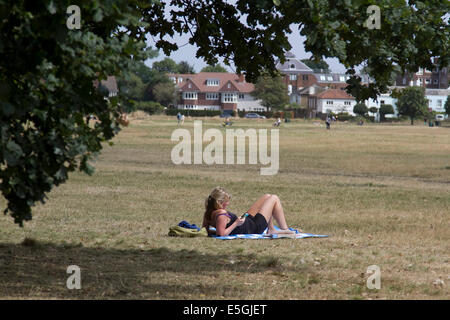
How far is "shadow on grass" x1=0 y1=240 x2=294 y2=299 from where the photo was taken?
8273mm

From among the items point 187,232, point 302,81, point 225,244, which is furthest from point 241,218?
point 302,81

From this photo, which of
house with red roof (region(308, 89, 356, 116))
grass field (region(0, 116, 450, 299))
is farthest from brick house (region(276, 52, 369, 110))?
grass field (region(0, 116, 450, 299))

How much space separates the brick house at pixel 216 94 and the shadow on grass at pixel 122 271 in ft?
519

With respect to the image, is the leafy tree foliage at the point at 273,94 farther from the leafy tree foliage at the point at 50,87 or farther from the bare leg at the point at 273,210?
the leafy tree foliage at the point at 50,87

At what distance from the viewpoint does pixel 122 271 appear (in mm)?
9680

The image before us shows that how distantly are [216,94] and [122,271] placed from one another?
165558 millimetres

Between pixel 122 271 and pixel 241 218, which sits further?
pixel 241 218

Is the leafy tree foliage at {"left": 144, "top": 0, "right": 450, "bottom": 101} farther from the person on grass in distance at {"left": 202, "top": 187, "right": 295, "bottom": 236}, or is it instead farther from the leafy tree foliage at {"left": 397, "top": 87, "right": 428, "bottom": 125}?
the leafy tree foliage at {"left": 397, "top": 87, "right": 428, "bottom": 125}

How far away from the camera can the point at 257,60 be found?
34.9ft

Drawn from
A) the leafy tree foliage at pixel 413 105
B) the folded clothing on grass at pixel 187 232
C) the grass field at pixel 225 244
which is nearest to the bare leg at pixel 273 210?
the grass field at pixel 225 244

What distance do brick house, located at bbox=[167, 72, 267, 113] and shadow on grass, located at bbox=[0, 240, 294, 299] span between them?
519ft

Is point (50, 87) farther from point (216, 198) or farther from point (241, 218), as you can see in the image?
point (241, 218)

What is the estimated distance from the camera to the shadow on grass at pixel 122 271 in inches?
326
